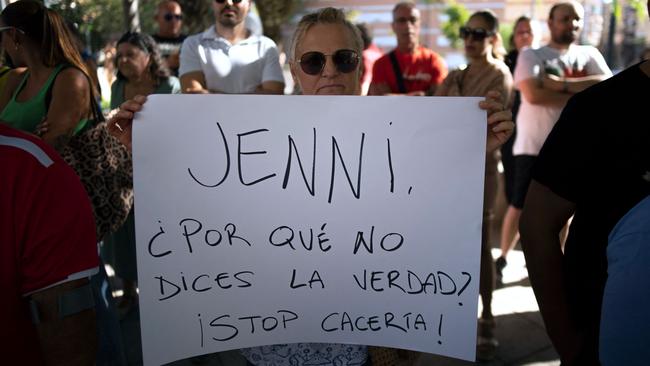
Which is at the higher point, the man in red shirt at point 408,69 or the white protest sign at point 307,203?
the man in red shirt at point 408,69

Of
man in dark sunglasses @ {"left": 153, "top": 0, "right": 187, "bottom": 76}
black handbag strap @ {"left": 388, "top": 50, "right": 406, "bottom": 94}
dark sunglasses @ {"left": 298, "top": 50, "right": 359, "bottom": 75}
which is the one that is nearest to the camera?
dark sunglasses @ {"left": 298, "top": 50, "right": 359, "bottom": 75}

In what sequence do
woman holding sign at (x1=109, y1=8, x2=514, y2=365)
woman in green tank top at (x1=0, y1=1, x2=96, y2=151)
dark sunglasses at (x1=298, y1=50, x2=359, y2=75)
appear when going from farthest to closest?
woman in green tank top at (x1=0, y1=1, x2=96, y2=151) → dark sunglasses at (x1=298, y1=50, x2=359, y2=75) → woman holding sign at (x1=109, y1=8, x2=514, y2=365)

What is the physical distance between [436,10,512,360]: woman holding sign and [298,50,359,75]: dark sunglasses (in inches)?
51.0

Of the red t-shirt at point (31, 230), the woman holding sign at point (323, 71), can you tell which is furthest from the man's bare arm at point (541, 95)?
the red t-shirt at point (31, 230)

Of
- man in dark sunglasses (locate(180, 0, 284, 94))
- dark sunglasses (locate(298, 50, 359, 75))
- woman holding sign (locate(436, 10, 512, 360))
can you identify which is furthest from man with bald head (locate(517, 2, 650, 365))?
man in dark sunglasses (locate(180, 0, 284, 94))

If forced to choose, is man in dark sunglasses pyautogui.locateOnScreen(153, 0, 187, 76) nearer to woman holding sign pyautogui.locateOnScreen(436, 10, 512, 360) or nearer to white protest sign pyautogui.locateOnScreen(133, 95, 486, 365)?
woman holding sign pyautogui.locateOnScreen(436, 10, 512, 360)

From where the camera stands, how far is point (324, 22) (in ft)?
4.88

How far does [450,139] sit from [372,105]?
0.67 ft

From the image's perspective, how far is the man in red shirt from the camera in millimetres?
3541

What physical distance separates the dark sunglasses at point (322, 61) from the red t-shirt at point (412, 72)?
2117 millimetres

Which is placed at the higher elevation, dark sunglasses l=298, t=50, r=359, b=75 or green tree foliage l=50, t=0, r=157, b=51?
green tree foliage l=50, t=0, r=157, b=51

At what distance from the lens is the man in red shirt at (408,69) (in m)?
3.54

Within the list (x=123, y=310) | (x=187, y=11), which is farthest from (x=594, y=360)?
(x=187, y=11)

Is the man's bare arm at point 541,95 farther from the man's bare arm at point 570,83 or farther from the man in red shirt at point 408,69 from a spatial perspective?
the man in red shirt at point 408,69
